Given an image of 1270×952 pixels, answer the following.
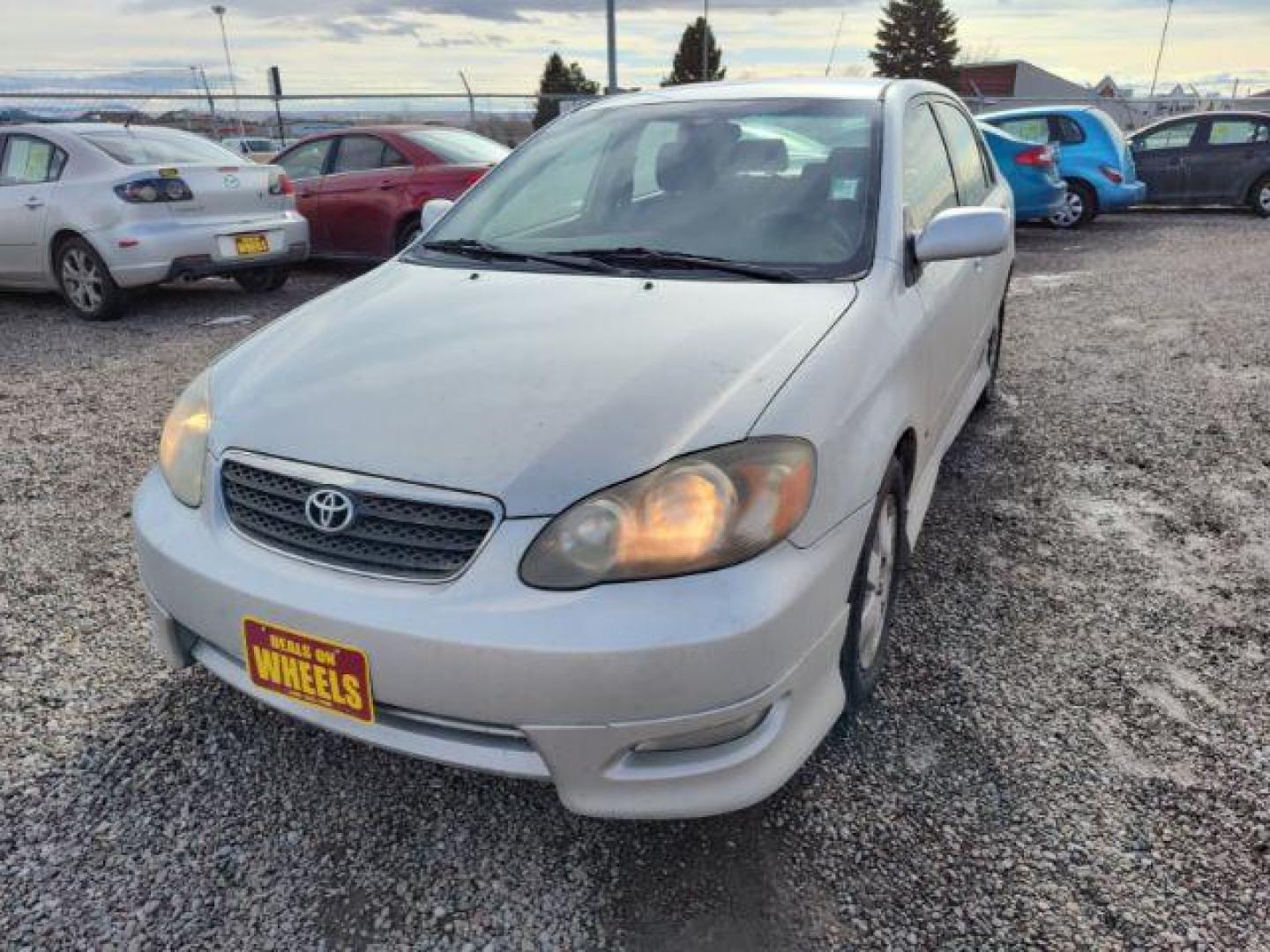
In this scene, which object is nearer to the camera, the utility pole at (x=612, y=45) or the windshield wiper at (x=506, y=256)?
the windshield wiper at (x=506, y=256)

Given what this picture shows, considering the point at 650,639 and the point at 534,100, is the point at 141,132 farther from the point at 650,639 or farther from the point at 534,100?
the point at 534,100

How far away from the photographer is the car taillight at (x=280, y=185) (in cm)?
718

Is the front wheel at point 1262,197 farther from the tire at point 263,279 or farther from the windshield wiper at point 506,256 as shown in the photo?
the windshield wiper at point 506,256

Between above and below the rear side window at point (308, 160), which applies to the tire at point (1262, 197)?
below

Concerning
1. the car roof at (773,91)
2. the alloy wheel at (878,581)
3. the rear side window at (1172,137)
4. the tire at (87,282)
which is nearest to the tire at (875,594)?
the alloy wheel at (878,581)

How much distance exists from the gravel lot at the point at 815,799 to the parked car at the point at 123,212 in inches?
140

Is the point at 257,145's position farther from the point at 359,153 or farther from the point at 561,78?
the point at 561,78

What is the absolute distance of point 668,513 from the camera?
66.6 inches

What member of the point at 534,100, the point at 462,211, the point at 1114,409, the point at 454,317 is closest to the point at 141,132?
the point at 462,211

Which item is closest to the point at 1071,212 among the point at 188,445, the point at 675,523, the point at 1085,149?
the point at 1085,149

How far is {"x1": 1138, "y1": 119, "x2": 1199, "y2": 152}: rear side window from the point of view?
488 inches

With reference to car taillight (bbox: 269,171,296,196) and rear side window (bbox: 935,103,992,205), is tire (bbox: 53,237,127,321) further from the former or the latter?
rear side window (bbox: 935,103,992,205)

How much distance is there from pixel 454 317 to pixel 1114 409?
3674mm

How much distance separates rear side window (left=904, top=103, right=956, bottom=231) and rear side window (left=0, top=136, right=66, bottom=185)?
6.26 metres
